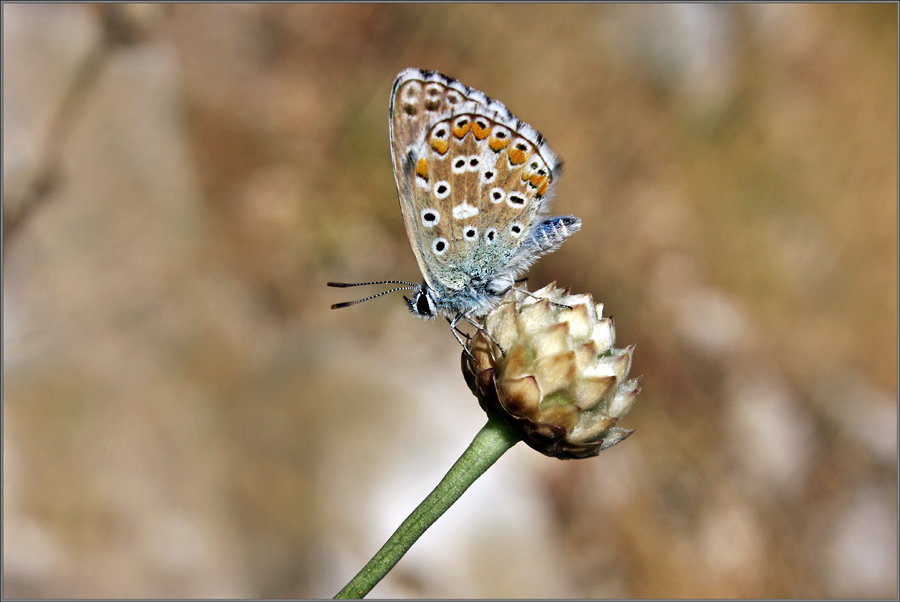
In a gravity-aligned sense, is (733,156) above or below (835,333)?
above

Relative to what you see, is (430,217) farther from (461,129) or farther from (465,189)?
(461,129)

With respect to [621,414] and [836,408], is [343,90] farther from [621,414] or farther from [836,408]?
[836,408]

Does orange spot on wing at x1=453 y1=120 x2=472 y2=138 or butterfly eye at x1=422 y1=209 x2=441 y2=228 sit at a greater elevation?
orange spot on wing at x1=453 y1=120 x2=472 y2=138

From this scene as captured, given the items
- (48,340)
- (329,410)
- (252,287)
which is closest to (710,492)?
(329,410)

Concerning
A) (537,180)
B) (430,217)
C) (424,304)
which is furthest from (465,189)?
(424,304)

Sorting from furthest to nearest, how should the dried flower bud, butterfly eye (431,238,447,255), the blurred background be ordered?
the blurred background, butterfly eye (431,238,447,255), the dried flower bud

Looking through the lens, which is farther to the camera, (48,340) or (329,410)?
(329,410)

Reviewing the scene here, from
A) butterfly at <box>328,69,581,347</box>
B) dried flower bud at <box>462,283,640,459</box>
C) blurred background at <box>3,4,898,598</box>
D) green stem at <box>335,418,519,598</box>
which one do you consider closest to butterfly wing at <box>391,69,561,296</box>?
butterfly at <box>328,69,581,347</box>

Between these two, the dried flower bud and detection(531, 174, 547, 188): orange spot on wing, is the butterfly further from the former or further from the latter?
the dried flower bud
